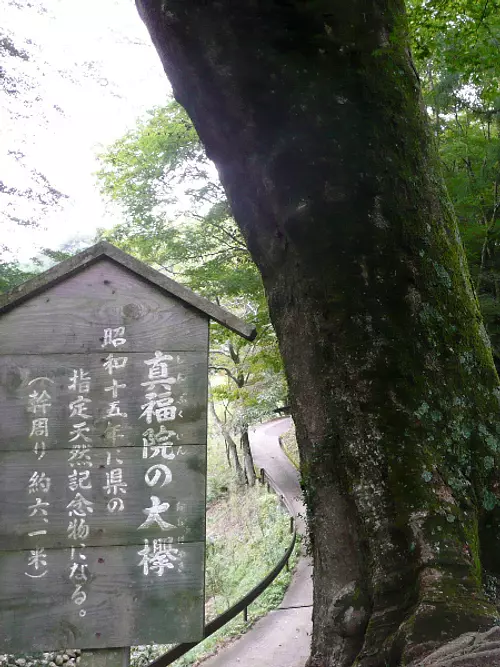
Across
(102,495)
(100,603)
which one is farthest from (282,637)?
(102,495)

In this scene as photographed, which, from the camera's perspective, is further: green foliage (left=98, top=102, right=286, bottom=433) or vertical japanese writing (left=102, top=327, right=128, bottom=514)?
green foliage (left=98, top=102, right=286, bottom=433)

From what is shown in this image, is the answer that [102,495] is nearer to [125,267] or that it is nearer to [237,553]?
[125,267]

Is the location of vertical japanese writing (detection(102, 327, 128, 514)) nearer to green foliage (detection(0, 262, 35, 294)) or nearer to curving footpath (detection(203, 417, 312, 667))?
curving footpath (detection(203, 417, 312, 667))

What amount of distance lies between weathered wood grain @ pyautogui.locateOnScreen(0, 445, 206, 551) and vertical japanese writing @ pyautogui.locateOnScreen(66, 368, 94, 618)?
1cm

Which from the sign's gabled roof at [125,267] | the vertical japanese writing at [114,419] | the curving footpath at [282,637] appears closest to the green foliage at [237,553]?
the curving footpath at [282,637]

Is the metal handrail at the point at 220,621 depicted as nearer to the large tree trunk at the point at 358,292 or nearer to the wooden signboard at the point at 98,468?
the wooden signboard at the point at 98,468

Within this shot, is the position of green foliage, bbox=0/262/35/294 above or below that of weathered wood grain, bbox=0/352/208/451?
above

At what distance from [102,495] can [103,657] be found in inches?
33.1

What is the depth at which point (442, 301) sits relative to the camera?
2998mm

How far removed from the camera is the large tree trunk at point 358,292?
98.0 inches

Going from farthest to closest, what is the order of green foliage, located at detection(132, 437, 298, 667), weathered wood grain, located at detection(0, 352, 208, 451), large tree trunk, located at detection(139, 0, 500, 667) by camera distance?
green foliage, located at detection(132, 437, 298, 667)
weathered wood grain, located at detection(0, 352, 208, 451)
large tree trunk, located at detection(139, 0, 500, 667)

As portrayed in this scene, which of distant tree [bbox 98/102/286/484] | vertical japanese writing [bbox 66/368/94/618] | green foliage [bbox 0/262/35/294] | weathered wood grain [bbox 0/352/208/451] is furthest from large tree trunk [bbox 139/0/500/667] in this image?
distant tree [bbox 98/102/286/484]

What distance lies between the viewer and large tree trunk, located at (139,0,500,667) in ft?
8.17

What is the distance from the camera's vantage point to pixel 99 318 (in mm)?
2992
